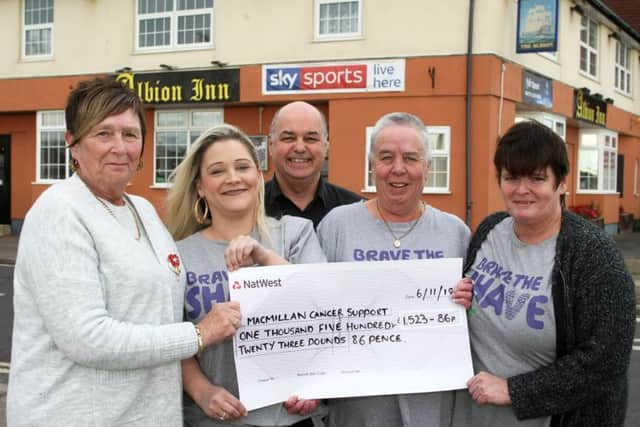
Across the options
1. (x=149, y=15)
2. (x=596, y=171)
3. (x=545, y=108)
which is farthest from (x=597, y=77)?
(x=149, y=15)

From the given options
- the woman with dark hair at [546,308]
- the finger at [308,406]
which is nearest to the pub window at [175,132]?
the finger at [308,406]

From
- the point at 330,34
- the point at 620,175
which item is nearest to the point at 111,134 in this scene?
the point at 330,34

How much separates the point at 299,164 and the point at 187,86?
42.0ft

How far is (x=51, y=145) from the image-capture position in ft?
57.4

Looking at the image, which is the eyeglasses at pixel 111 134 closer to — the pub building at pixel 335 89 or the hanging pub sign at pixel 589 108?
the pub building at pixel 335 89

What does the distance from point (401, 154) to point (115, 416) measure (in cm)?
147

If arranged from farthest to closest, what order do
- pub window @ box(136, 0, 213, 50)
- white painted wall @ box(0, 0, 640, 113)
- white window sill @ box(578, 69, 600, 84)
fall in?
white window sill @ box(578, 69, 600, 84) < pub window @ box(136, 0, 213, 50) < white painted wall @ box(0, 0, 640, 113)

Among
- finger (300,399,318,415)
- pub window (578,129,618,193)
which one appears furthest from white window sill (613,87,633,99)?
finger (300,399,318,415)

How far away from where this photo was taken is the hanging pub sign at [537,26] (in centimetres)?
1374

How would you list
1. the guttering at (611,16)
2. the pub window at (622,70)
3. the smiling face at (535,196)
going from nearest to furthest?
the smiling face at (535,196) < the guttering at (611,16) < the pub window at (622,70)

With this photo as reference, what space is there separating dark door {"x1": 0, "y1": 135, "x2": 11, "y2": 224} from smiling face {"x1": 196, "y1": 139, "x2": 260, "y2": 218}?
1798 cm

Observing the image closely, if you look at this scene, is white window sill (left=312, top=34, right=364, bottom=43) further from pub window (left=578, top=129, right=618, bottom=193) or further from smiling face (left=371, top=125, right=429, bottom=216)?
smiling face (left=371, top=125, right=429, bottom=216)

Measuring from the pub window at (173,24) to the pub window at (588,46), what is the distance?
10287 millimetres

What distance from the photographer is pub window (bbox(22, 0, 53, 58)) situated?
17.3m
